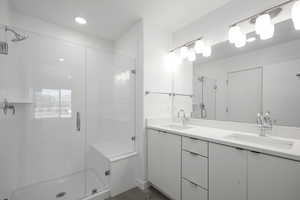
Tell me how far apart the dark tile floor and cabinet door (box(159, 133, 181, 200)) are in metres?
0.16

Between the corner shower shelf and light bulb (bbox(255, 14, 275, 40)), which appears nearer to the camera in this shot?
light bulb (bbox(255, 14, 275, 40))

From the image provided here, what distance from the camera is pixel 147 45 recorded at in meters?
2.03


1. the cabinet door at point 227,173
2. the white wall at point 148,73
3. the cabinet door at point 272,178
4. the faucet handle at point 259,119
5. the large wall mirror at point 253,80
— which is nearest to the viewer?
the cabinet door at point 272,178

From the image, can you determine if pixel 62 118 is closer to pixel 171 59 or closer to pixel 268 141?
pixel 171 59

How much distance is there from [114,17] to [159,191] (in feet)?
8.20

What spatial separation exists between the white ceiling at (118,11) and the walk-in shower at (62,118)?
12.5 inches

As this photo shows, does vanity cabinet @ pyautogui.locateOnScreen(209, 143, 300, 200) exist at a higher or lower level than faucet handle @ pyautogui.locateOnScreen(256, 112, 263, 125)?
lower

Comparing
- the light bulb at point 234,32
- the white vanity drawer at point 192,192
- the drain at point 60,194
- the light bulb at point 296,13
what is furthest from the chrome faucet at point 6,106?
the light bulb at point 296,13

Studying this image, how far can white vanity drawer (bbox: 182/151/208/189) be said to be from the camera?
1276 millimetres

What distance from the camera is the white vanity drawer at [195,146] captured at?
1.28 meters

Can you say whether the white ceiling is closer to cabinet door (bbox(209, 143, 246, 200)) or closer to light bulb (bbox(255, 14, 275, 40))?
light bulb (bbox(255, 14, 275, 40))

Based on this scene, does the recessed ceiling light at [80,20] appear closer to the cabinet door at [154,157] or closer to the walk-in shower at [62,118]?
the walk-in shower at [62,118]

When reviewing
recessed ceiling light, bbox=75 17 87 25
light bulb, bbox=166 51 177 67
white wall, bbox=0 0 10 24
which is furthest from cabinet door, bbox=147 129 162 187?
white wall, bbox=0 0 10 24

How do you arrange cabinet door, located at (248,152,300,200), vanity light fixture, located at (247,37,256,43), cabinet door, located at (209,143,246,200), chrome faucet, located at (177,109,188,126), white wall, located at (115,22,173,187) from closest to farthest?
cabinet door, located at (248,152,300,200), cabinet door, located at (209,143,246,200), vanity light fixture, located at (247,37,256,43), white wall, located at (115,22,173,187), chrome faucet, located at (177,109,188,126)
